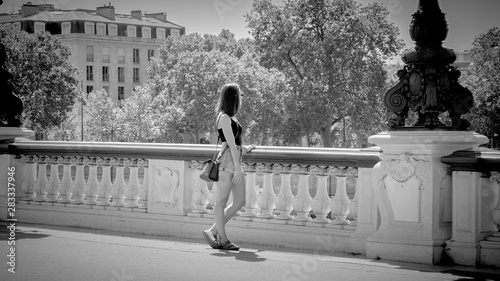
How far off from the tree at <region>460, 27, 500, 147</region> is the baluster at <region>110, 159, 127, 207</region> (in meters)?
40.7

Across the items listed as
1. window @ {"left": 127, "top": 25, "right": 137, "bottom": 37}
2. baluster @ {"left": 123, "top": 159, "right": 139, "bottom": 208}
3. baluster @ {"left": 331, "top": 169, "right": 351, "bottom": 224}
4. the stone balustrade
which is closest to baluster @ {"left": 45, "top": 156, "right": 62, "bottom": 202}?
the stone balustrade

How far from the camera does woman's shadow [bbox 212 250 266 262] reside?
28.9 ft

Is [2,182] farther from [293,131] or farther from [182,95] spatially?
[182,95]

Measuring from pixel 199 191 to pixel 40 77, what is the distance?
182ft

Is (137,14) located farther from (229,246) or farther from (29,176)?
(229,246)

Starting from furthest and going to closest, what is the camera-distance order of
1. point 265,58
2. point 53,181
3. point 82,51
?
point 82,51
point 265,58
point 53,181

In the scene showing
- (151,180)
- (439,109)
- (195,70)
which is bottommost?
(151,180)

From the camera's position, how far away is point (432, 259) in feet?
27.8

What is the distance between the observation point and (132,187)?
37.0 feet

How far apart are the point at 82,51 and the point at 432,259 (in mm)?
120052

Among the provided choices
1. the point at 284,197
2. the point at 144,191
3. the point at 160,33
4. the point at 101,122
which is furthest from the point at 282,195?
the point at 160,33

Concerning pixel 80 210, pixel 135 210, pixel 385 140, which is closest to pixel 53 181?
pixel 80 210

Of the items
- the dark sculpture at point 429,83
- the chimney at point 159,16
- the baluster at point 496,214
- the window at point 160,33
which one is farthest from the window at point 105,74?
the baluster at point 496,214

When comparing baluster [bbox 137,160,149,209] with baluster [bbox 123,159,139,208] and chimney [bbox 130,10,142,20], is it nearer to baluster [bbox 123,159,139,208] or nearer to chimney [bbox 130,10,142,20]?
baluster [bbox 123,159,139,208]
